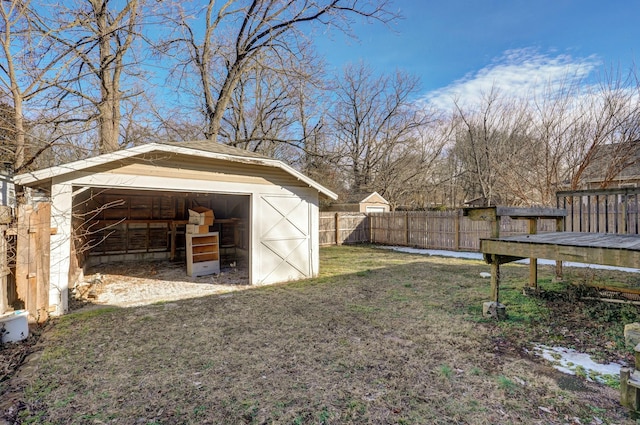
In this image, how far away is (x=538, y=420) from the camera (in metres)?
2.09

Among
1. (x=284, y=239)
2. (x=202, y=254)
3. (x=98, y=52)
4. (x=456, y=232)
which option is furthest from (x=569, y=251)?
(x=98, y=52)

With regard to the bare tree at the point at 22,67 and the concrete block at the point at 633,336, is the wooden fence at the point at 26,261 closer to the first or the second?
the bare tree at the point at 22,67

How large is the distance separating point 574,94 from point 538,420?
994cm

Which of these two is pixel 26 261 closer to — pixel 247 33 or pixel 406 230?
pixel 247 33

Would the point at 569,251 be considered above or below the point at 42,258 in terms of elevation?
above

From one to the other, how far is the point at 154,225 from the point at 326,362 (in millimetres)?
8783

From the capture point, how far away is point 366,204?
19.7 metres

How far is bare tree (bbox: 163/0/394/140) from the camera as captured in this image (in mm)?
10195

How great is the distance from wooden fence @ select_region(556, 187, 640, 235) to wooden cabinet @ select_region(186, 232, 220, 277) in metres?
7.66

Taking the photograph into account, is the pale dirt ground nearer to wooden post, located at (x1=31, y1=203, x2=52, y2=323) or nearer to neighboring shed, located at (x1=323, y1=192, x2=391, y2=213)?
wooden post, located at (x1=31, y1=203, x2=52, y2=323)

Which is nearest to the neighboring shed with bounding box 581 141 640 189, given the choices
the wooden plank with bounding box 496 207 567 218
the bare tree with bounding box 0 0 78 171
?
the wooden plank with bounding box 496 207 567 218

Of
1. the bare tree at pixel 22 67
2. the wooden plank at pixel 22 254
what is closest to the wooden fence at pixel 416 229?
the bare tree at pixel 22 67

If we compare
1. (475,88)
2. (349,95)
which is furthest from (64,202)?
(349,95)

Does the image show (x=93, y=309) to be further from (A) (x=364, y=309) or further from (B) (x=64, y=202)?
(A) (x=364, y=309)
